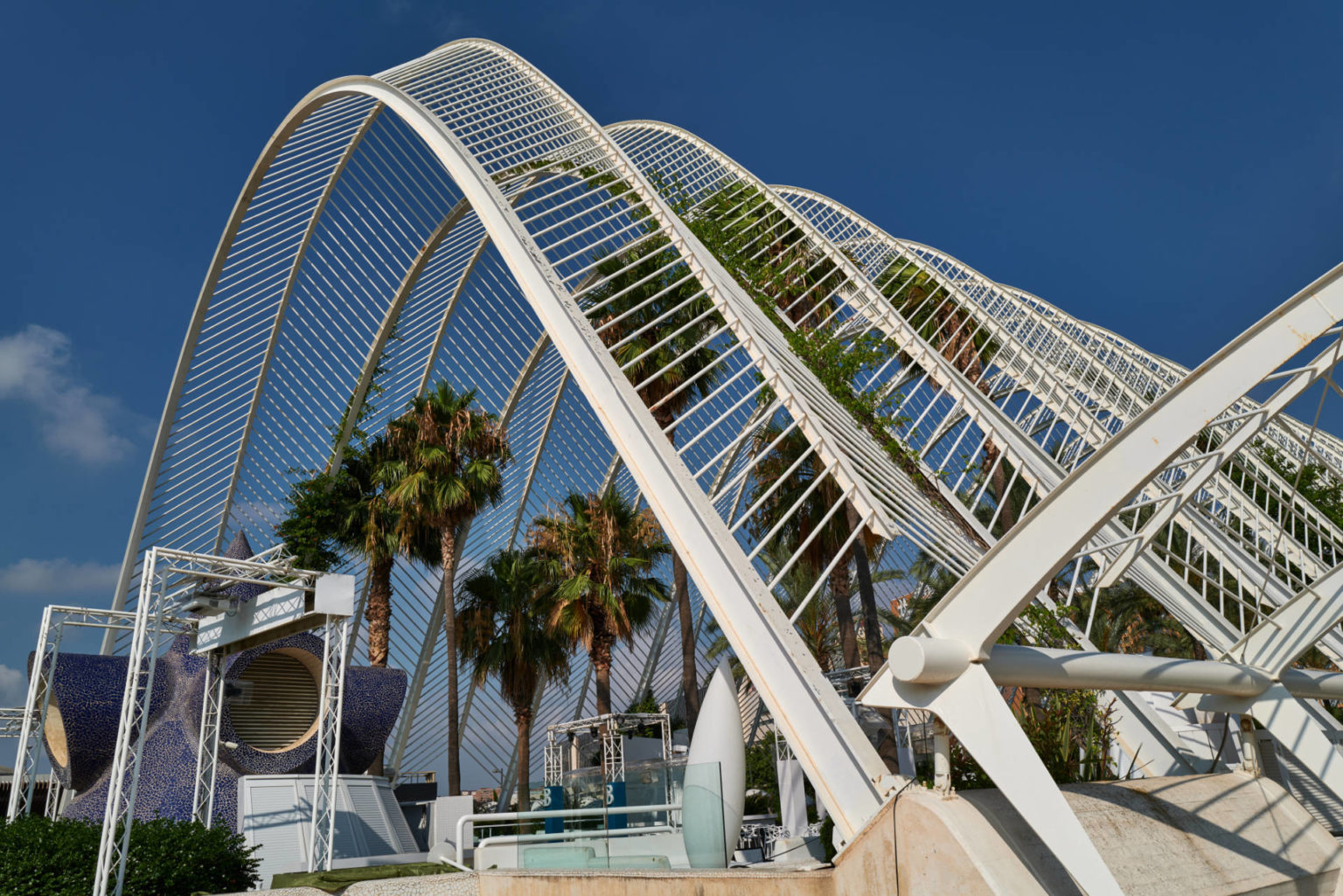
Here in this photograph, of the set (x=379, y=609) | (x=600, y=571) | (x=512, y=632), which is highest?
(x=600, y=571)

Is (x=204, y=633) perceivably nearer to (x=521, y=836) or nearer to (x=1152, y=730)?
(x=521, y=836)

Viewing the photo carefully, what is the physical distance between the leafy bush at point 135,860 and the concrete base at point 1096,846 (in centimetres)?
657

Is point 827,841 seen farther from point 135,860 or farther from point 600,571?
point 600,571

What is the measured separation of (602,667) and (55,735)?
12.6m

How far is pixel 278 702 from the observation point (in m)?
21.9

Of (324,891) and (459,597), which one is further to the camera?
(459,597)

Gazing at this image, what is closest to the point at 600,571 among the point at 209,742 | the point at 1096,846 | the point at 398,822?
the point at 398,822

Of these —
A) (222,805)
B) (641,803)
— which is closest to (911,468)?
(641,803)

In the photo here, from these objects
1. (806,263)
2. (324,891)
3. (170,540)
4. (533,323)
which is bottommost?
(324,891)

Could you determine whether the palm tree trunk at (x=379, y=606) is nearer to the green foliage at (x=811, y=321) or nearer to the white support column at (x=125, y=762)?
the white support column at (x=125, y=762)

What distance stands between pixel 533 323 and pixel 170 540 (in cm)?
1160

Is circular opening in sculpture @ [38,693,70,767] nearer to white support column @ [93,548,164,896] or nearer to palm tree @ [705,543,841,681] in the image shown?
white support column @ [93,548,164,896]

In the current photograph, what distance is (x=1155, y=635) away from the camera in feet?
117

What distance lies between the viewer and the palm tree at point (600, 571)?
26625mm
